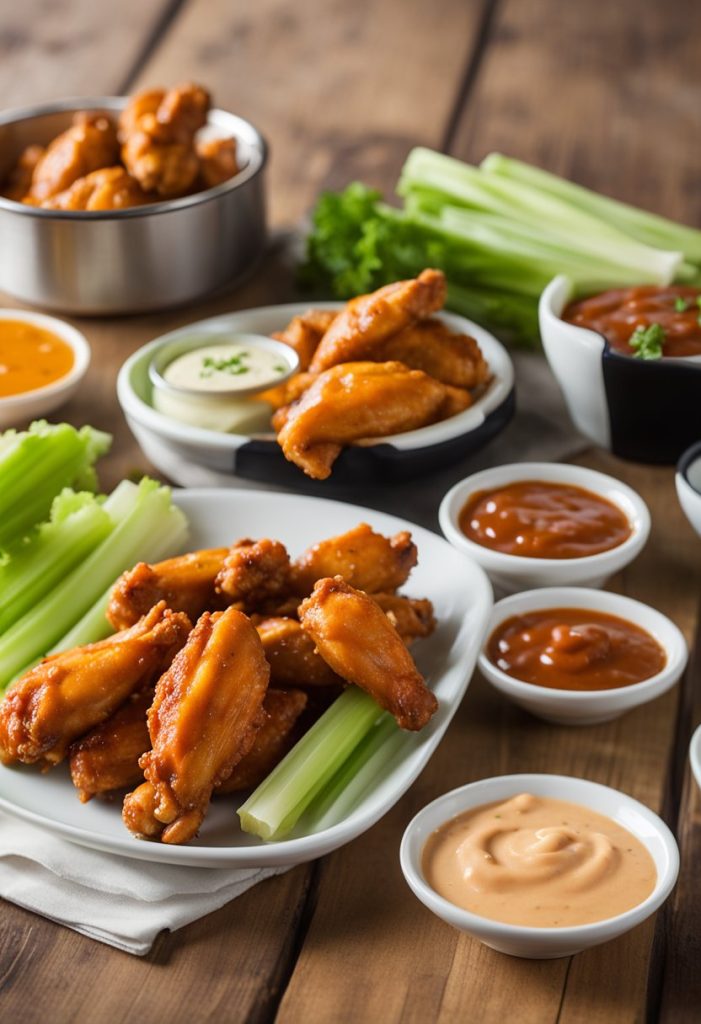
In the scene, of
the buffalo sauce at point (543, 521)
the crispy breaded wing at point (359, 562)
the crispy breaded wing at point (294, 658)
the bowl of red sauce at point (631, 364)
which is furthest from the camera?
the bowl of red sauce at point (631, 364)

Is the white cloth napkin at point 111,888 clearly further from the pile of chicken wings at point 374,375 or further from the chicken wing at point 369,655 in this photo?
the pile of chicken wings at point 374,375

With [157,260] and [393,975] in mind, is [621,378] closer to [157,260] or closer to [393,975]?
[157,260]

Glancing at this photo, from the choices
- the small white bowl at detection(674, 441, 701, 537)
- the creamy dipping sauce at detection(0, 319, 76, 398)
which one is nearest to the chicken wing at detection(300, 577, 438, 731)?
the small white bowl at detection(674, 441, 701, 537)

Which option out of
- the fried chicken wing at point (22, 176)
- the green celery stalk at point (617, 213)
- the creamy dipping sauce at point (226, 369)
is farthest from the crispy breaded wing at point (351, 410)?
the fried chicken wing at point (22, 176)

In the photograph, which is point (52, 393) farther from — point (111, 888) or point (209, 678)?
point (111, 888)

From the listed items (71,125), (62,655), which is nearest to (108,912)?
(62,655)

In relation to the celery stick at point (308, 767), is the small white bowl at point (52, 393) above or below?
below
